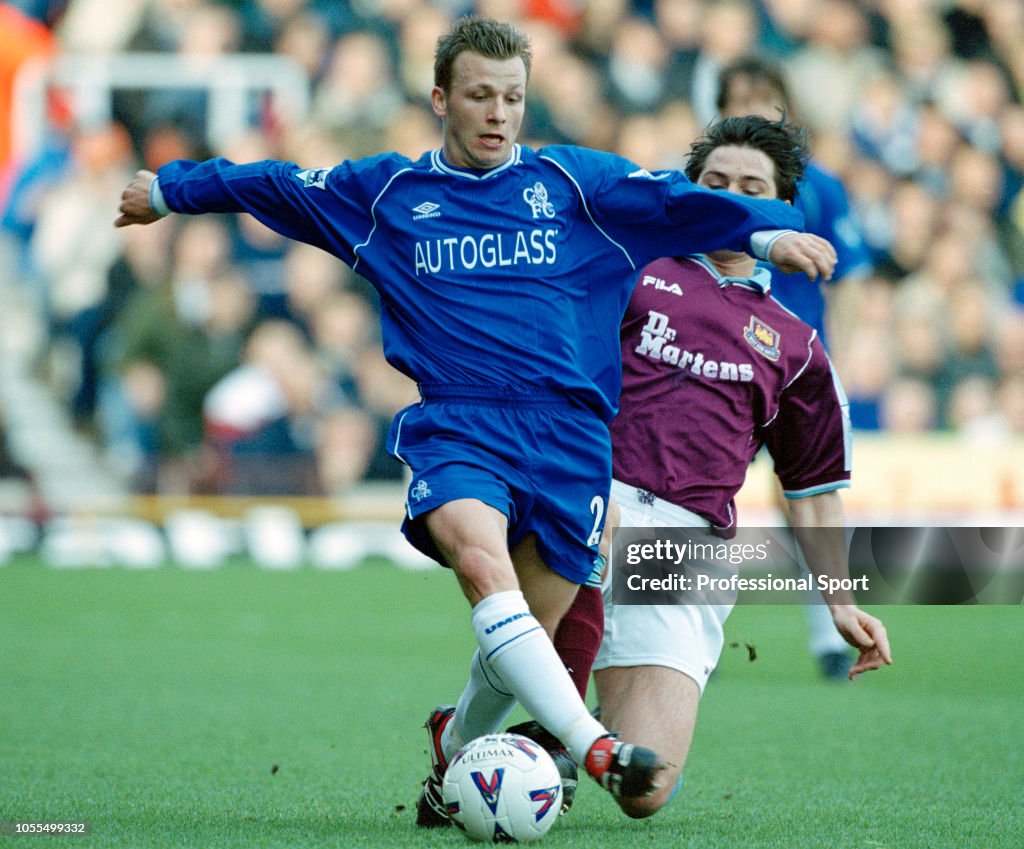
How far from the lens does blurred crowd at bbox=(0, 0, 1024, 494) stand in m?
14.4

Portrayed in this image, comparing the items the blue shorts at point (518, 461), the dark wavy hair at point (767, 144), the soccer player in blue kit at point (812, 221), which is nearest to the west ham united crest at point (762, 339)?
the dark wavy hair at point (767, 144)

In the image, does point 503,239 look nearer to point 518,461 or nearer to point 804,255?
point 518,461

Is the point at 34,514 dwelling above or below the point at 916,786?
below

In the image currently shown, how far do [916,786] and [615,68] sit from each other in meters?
11.7

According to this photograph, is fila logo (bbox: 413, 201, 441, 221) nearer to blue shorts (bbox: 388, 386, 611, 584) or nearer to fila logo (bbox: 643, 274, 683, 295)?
blue shorts (bbox: 388, 386, 611, 584)

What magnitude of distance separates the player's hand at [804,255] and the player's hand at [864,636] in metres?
1.08

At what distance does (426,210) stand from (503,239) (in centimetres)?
23

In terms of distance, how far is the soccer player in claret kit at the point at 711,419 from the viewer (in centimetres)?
527

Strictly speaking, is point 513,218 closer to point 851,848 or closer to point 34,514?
point 851,848

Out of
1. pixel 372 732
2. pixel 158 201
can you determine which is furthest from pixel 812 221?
pixel 158 201

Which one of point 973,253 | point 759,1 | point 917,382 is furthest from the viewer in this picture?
point 759,1

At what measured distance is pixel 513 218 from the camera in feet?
15.5

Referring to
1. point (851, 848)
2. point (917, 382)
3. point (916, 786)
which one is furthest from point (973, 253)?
point (851, 848)

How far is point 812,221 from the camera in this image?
7.67 meters
